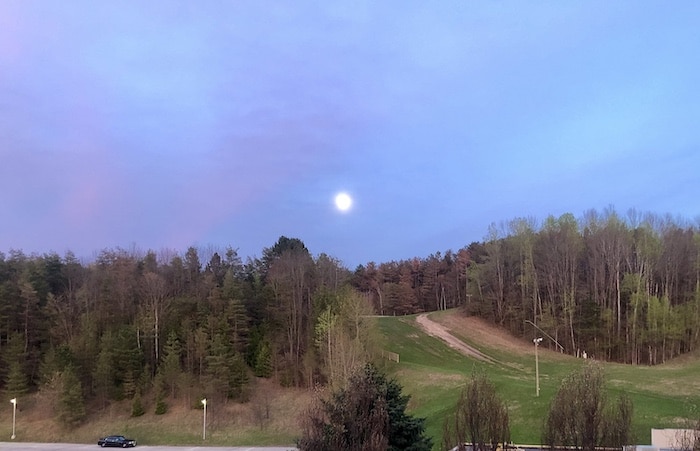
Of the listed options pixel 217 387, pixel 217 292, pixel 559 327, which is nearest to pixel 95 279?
pixel 217 292

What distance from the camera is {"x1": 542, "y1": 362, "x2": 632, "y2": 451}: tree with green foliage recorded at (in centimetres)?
1477

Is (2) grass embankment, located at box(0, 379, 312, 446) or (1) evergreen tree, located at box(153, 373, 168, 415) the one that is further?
(1) evergreen tree, located at box(153, 373, 168, 415)

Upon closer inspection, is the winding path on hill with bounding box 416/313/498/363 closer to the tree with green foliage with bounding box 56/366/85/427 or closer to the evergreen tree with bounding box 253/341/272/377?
the evergreen tree with bounding box 253/341/272/377

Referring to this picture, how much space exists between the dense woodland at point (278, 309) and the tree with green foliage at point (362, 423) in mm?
26459

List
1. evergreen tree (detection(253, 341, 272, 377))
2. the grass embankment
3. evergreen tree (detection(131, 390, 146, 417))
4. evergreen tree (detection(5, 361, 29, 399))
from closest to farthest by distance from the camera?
the grass embankment, evergreen tree (detection(131, 390, 146, 417)), evergreen tree (detection(5, 361, 29, 399)), evergreen tree (detection(253, 341, 272, 377))

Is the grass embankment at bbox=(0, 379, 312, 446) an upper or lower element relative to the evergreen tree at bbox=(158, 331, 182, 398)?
lower

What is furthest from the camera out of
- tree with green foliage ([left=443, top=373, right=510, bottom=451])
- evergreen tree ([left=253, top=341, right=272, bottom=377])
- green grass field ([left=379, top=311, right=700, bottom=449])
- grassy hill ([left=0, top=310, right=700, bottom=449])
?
evergreen tree ([left=253, top=341, right=272, bottom=377])

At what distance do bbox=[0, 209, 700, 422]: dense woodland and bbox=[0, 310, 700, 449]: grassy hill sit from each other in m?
1.91

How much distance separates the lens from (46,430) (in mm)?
42469

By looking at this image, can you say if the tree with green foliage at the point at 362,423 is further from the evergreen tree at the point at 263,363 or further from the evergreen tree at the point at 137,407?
the evergreen tree at the point at 263,363

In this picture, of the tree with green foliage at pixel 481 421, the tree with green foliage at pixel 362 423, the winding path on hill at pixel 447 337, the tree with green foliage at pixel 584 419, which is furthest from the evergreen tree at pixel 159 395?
the tree with green foliage at pixel 584 419

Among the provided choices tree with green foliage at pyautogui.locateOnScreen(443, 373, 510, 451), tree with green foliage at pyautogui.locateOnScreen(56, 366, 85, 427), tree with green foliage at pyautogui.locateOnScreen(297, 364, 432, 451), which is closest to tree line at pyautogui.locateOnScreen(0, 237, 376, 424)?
tree with green foliage at pyautogui.locateOnScreen(56, 366, 85, 427)

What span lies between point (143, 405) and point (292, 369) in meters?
12.7

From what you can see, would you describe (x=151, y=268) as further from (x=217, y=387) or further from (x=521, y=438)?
(x=521, y=438)
